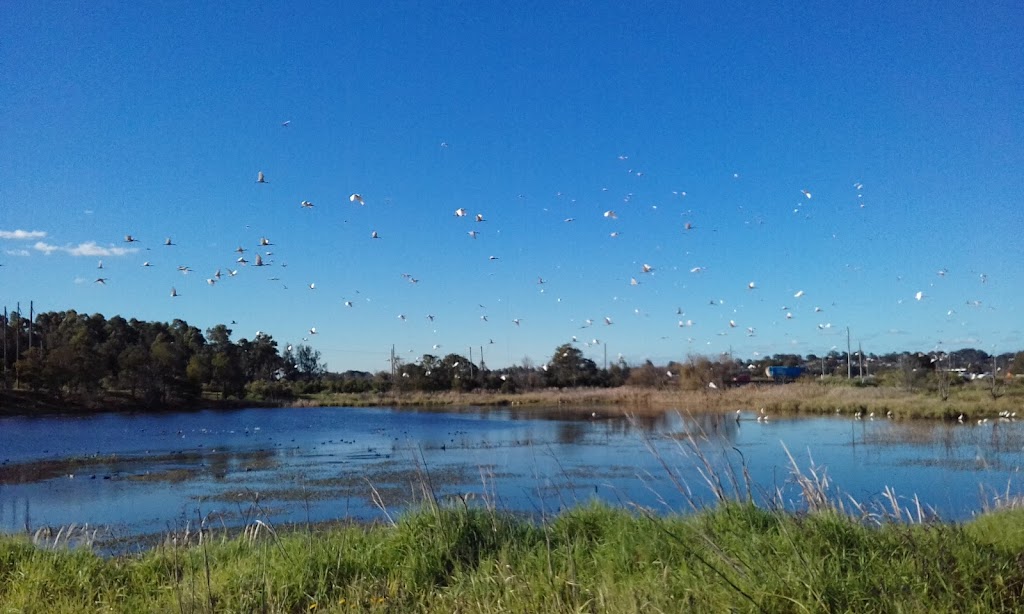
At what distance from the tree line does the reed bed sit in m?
42.6

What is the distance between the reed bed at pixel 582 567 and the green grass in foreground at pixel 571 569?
13 millimetres

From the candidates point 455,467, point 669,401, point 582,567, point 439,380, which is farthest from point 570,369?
point 582,567

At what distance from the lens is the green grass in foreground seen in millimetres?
3984

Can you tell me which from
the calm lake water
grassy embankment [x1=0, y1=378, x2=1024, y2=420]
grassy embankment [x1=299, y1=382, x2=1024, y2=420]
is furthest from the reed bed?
grassy embankment [x1=299, y1=382, x2=1024, y2=420]

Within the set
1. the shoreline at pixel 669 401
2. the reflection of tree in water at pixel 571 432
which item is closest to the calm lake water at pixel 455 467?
the reflection of tree in water at pixel 571 432

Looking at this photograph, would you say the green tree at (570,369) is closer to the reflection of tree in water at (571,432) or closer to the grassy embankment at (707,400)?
the grassy embankment at (707,400)

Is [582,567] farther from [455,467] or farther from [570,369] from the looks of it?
[570,369]

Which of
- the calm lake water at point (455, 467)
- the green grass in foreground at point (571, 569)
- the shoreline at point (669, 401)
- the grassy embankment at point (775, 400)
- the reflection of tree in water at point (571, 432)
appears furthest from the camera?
the shoreline at point (669, 401)

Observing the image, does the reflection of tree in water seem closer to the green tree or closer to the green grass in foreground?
the green grass in foreground

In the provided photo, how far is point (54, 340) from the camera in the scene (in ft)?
207

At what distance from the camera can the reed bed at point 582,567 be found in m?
3.99

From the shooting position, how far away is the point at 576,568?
5352 millimetres

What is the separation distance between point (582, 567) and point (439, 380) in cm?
7028

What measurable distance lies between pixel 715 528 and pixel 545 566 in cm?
135
